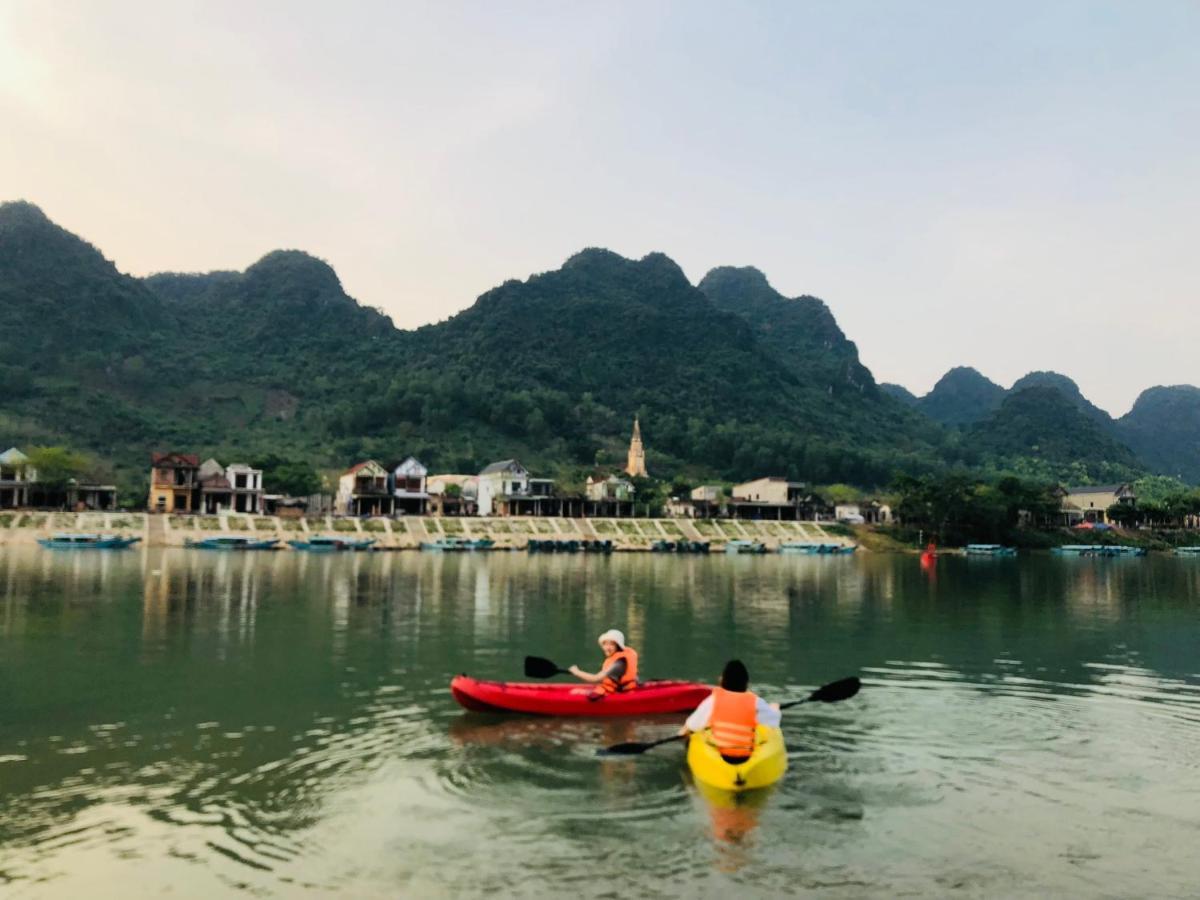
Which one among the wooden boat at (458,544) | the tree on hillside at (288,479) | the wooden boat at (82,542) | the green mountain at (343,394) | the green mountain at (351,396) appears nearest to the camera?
the wooden boat at (82,542)

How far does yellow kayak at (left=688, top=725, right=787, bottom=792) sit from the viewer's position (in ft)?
38.8

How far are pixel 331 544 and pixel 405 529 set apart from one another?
9564 millimetres

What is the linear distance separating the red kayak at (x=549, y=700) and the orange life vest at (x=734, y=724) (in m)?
4.09

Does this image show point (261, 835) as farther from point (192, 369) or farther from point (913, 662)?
point (192, 369)

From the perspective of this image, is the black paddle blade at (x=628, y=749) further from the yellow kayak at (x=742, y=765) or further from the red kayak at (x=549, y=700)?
the red kayak at (x=549, y=700)

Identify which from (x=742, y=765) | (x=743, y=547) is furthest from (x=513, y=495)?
(x=742, y=765)

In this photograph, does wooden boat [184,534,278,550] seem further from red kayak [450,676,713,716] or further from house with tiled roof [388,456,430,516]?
red kayak [450,676,713,716]

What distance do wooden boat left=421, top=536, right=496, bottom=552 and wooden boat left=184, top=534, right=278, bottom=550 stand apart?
1173cm

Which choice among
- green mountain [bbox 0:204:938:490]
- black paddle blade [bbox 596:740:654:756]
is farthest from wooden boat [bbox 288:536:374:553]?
black paddle blade [bbox 596:740:654:756]

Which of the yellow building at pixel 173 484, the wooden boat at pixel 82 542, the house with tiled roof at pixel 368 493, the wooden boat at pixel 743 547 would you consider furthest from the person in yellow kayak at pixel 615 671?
→ the house with tiled roof at pixel 368 493

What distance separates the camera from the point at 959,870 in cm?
957

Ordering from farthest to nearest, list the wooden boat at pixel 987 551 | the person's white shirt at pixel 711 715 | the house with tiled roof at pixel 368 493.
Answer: the house with tiled roof at pixel 368 493
the wooden boat at pixel 987 551
the person's white shirt at pixel 711 715

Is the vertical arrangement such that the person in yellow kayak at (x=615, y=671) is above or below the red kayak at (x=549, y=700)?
above

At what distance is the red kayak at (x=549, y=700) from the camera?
625 inches
